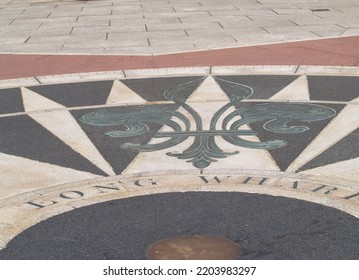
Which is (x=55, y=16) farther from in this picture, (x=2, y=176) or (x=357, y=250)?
(x=357, y=250)

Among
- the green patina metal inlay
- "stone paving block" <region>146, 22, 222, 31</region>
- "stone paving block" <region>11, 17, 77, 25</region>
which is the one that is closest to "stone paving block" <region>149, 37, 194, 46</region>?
"stone paving block" <region>146, 22, 222, 31</region>

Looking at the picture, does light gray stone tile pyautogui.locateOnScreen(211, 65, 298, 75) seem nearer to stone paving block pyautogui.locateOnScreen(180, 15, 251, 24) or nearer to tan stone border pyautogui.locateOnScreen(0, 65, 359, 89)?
tan stone border pyautogui.locateOnScreen(0, 65, 359, 89)

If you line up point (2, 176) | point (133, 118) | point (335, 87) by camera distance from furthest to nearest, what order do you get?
point (335, 87) < point (133, 118) < point (2, 176)

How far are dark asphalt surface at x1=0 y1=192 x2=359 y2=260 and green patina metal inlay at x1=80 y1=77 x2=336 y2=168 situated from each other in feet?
3.41

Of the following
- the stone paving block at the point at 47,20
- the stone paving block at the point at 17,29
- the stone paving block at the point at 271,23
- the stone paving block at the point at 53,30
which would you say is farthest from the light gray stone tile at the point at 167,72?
the stone paving block at the point at 47,20

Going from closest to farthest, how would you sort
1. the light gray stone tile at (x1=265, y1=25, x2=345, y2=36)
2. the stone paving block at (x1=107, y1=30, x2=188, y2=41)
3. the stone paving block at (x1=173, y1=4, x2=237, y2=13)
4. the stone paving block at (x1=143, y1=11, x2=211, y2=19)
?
the light gray stone tile at (x1=265, y1=25, x2=345, y2=36)
the stone paving block at (x1=107, y1=30, x2=188, y2=41)
the stone paving block at (x1=143, y1=11, x2=211, y2=19)
the stone paving block at (x1=173, y1=4, x2=237, y2=13)

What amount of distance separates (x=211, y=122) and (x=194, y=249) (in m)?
3.14

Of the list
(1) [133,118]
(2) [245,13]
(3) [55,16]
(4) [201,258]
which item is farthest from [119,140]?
(3) [55,16]

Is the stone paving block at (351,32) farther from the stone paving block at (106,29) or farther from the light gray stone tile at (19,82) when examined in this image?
the light gray stone tile at (19,82)

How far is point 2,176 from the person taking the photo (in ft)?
21.3

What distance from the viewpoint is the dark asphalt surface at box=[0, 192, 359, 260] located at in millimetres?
4824

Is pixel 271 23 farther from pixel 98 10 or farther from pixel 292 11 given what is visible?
pixel 98 10
